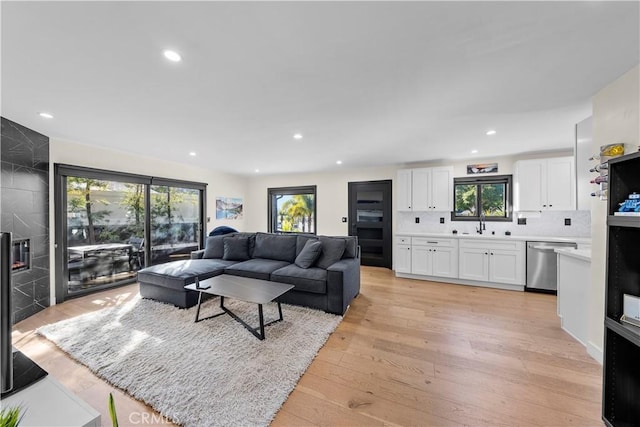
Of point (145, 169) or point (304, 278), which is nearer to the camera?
point (304, 278)

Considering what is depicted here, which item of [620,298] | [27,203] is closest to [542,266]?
[620,298]

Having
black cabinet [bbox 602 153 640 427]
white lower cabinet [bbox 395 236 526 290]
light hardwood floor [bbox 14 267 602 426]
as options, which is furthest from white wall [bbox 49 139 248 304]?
black cabinet [bbox 602 153 640 427]

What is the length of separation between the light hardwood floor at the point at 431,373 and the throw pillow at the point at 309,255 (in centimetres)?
Result: 89

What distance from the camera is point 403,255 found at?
4.64m

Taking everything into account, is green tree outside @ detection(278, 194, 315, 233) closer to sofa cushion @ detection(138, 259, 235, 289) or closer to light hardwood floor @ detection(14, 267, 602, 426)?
sofa cushion @ detection(138, 259, 235, 289)

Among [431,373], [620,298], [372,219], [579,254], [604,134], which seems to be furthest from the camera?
[372,219]

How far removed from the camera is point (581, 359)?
81.7 inches

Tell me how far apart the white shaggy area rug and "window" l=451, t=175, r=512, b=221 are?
139 inches

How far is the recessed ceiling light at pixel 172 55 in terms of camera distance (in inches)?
60.8

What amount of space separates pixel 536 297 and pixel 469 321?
1.70 m

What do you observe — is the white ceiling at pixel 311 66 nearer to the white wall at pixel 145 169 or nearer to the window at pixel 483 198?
the white wall at pixel 145 169

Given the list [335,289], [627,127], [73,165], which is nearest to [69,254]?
[73,165]

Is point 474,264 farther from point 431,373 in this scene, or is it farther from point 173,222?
point 173,222

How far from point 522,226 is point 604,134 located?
106 inches
